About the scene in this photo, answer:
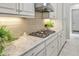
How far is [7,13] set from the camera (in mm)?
1354

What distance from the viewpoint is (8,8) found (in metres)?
1.38

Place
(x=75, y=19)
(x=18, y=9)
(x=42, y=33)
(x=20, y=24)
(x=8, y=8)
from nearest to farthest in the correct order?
(x=8, y=8) < (x=18, y=9) < (x=75, y=19) < (x=42, y=33) < (x=20, y=24)

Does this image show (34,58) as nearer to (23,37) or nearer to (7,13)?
(23,37)

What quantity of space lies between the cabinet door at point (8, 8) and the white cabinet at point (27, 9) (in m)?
0.11

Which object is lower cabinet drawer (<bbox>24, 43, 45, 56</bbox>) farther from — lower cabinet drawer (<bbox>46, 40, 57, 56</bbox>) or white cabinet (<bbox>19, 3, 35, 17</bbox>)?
white cabinet (<bbox>19, 3, 35, 17</bbox>)

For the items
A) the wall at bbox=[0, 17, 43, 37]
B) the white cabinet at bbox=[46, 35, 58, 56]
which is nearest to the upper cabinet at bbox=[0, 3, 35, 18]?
the wall at bbox=[0, 17, 43, 37]

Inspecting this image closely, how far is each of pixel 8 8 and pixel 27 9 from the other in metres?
0.43

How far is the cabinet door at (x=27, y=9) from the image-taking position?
1651 mm

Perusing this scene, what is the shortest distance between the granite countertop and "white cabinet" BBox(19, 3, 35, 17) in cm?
28

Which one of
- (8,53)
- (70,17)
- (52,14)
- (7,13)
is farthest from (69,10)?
(8,53)

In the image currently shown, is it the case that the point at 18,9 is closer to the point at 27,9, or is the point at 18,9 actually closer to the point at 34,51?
the point at 27,9

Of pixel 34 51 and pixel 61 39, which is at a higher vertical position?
pixel 61 39

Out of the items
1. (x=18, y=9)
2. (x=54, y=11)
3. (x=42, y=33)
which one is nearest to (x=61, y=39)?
(x=42, y=33)

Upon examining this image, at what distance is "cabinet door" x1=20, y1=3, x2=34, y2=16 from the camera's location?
1.65m
